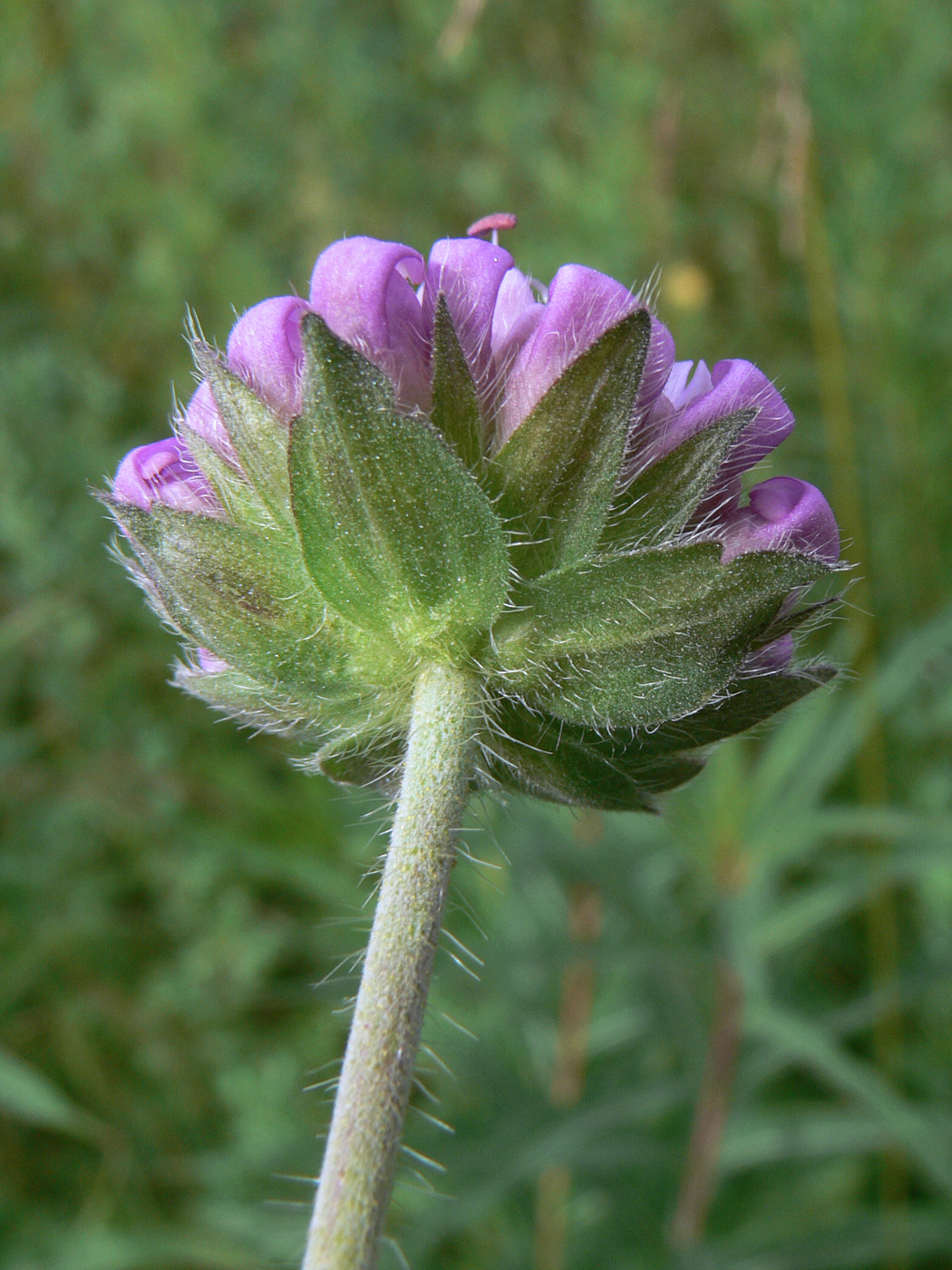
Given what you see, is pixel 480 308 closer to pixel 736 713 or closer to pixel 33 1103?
pixel 736 713

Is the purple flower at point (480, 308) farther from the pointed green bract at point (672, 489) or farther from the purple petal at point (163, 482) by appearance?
the purple petal at point (163, 482)

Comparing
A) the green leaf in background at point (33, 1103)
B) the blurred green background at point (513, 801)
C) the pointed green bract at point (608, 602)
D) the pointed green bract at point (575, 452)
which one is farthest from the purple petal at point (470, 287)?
the green leaf in background at point (33, 1103)

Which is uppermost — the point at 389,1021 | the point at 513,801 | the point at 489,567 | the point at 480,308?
the point at 480,308


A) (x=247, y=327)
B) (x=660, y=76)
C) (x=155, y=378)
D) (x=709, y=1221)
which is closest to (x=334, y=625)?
(x=247, y=327)

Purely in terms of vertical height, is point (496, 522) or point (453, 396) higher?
point (453, 396)

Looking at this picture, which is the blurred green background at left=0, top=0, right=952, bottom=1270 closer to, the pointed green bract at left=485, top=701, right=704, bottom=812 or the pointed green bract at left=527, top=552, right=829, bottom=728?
the pointed green bract at left=485, top=701, right=704, bottom=812

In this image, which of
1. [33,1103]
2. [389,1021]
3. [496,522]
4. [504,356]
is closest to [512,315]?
[504,356]

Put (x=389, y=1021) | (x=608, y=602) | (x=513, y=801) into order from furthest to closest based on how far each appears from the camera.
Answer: (x=513, y=801) → (x=608, y=602) → (x=389, y=1021)
